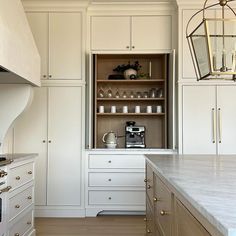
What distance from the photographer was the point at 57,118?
3.94 meters

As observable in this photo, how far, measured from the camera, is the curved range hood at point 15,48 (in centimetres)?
213

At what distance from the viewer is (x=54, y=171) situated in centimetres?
389

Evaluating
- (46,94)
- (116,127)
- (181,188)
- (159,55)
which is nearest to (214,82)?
(159,55)

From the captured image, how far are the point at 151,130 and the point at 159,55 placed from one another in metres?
1.03

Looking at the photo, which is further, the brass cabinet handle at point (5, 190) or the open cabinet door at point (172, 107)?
the open cabinet door at point (172, 107)

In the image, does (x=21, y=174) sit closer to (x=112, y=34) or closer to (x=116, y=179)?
(x=116, y=179)

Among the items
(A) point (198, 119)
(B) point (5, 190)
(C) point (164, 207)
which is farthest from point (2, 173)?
(A) point (198, 119)

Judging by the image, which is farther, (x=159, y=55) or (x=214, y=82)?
(x=159, y=55)

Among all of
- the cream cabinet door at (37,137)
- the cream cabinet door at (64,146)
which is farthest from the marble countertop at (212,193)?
the cream cabinet door at (37,137)

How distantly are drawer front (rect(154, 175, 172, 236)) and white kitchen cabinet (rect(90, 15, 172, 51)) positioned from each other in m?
2.45

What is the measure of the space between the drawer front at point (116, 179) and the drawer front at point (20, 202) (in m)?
1.06

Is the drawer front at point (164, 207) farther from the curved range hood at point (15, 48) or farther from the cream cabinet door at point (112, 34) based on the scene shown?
the cream cabinet door at point (112, 34)

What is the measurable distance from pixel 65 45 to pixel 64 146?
1.27 m

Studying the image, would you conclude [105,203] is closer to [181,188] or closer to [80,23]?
[80,23]
